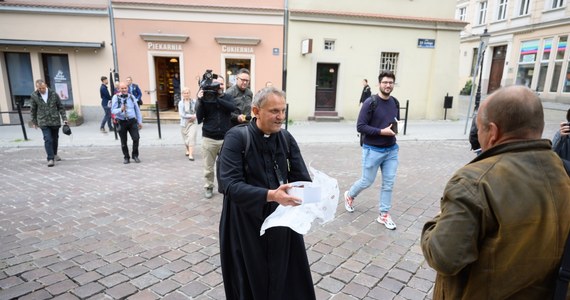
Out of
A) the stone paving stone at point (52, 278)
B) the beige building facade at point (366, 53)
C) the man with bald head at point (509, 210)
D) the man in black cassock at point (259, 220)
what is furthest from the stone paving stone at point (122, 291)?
the beige building facade at point (366, 53)

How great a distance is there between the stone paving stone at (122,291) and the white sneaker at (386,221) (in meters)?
3.02

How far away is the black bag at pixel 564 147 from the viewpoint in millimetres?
3438

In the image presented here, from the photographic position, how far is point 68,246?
4.04 metres

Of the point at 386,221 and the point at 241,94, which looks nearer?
the point at 386,221

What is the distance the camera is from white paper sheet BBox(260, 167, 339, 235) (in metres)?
2.02

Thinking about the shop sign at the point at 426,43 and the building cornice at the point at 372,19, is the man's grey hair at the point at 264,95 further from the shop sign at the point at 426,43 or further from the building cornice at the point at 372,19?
the shop sign at the point at 426,43

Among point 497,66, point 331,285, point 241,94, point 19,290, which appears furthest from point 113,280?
point 497,66

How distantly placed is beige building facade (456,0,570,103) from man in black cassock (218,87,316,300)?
21210 mm

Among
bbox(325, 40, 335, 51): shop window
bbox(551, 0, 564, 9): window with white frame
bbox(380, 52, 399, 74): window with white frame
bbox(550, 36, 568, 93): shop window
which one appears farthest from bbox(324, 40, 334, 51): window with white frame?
bbox(551, 0, 564, 9): window with white frame

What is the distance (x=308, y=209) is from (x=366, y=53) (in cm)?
1475

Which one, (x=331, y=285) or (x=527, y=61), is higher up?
(x=527, y=61)

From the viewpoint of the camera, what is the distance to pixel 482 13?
30344 millimetres

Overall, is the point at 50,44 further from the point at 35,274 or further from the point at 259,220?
the point at 259,220

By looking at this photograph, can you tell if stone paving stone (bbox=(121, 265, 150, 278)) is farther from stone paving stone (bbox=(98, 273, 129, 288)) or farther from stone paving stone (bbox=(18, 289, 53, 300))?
stone paving stone (bbox=(18, 289, 53, 300))
